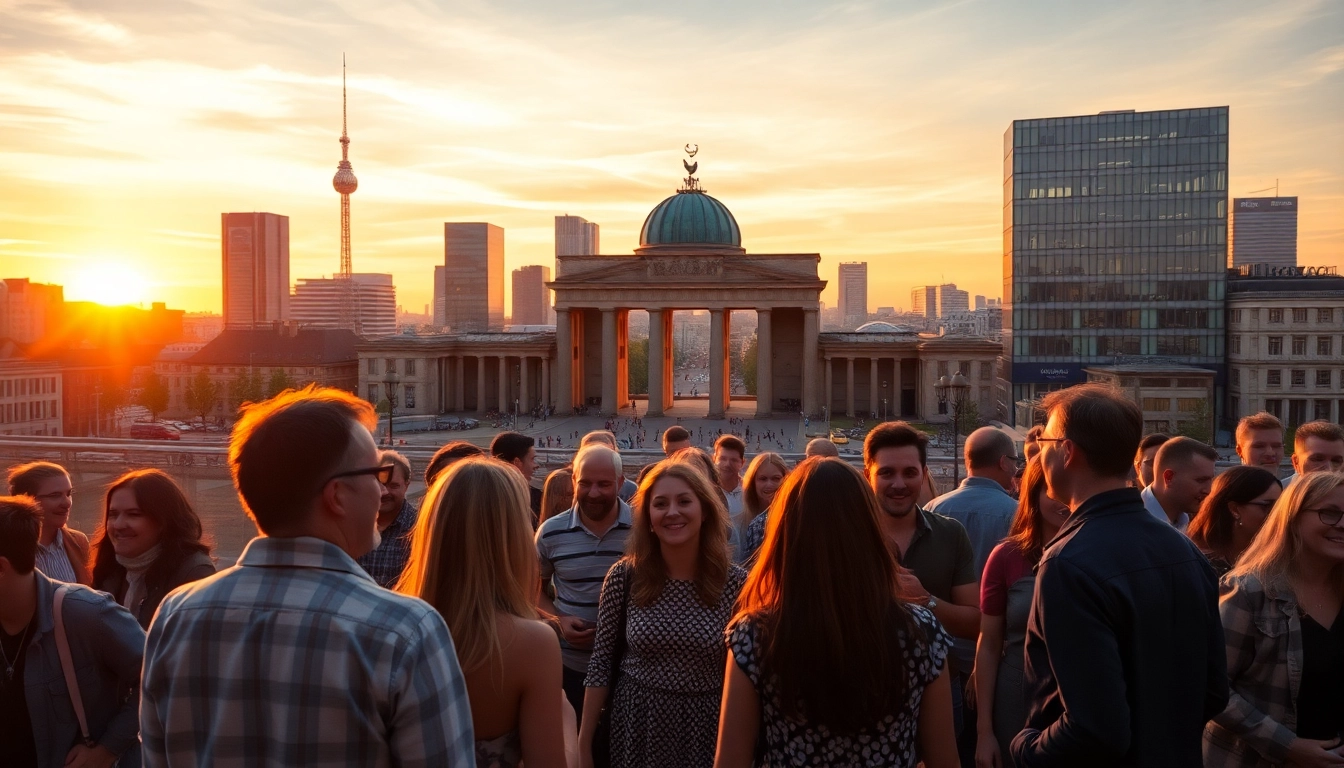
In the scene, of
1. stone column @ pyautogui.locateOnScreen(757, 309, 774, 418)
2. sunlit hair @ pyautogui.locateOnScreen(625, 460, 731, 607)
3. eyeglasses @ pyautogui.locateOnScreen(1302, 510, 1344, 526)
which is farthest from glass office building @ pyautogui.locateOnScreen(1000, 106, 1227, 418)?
sunlit hair @ pyautogui.locateOnScreen(625, 460, 731, 607)

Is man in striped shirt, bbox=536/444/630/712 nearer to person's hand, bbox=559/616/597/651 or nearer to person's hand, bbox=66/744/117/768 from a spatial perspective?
person's hand, bbox=559/616/597/651

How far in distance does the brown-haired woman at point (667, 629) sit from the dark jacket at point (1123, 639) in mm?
1976

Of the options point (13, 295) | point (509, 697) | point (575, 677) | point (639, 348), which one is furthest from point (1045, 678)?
point (13, 295)

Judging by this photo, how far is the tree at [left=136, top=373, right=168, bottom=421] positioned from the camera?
85.9 metres

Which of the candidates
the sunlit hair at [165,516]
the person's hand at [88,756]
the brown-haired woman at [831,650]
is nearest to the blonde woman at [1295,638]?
the brown-haired woman at [831,650]

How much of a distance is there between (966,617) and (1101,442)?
7.84 ft

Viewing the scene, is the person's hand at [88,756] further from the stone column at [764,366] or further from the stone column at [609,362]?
the stone column at [609,362]

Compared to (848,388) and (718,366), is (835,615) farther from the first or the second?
(848,388)

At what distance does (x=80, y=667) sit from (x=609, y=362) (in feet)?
226

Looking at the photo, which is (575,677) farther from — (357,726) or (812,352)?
(812,352)

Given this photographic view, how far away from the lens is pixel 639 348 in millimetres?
137625

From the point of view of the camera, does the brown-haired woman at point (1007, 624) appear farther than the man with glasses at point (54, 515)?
No

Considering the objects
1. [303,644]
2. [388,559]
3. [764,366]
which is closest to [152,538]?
[388,559]

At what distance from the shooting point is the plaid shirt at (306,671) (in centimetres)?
365
